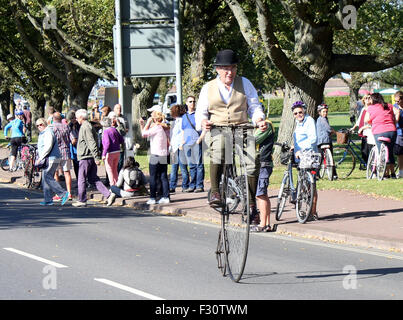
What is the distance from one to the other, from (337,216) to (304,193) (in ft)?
3.03

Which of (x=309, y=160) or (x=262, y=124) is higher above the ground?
(x=262, y=124)

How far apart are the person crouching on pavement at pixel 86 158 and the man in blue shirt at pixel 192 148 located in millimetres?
1894

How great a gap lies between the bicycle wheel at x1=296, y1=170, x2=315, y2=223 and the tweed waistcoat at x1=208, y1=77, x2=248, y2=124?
4164mm

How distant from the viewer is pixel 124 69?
60.7 feet

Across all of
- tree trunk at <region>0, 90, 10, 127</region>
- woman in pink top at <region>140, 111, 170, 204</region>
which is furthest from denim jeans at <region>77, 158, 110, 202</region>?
tree trunk at <region>0, 90, 10, 127</region>

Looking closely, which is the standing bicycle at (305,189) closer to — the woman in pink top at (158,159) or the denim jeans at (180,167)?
the woman in pink top at (158,159)

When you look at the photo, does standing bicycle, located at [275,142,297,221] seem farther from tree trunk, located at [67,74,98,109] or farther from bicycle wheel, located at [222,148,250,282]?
tree trunk, located at [67,74,98,109]

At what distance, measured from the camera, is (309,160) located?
13008mm

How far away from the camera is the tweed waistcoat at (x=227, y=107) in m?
8.82

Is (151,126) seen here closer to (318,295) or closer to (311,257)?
(311,257)

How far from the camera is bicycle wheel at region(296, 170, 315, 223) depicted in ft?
42.0

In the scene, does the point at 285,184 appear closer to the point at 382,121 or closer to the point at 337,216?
the point at 337,216

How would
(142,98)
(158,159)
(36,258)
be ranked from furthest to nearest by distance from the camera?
1. (142,98)
2. (158,159)
3. (36,258)

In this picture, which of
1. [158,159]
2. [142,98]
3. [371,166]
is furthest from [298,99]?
[142,98]
